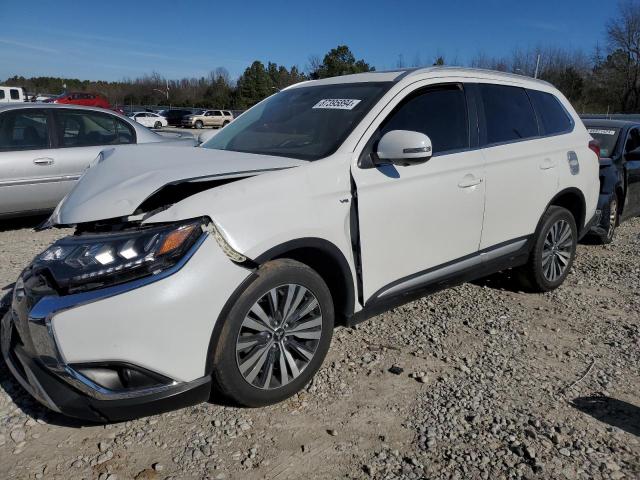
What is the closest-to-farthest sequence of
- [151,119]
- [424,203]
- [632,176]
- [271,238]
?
[271,238] < [424,203] < [632,176] < [151,119]

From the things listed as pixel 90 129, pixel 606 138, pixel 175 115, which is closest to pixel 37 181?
pixel 90 129

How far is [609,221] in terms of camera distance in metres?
6.50

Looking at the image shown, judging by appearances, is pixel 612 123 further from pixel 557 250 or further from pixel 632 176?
pixel 557 250

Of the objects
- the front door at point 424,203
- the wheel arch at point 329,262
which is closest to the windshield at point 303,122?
the front door at point 424,203

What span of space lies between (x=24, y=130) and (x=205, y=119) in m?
41.4

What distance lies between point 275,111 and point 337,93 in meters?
0.55

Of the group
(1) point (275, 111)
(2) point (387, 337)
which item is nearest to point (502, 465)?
(2) point (387, 337)

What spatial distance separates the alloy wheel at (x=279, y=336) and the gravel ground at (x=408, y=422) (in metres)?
0.23

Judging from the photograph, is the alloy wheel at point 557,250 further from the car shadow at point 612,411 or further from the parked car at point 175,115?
the parked car at point 175,115

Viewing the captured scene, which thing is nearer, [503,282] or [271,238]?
[271,238]

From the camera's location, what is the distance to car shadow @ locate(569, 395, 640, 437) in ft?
9.15

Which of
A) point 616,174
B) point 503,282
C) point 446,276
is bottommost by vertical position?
point 503,282

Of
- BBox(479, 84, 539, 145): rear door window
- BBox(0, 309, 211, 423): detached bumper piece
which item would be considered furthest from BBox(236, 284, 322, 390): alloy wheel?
BBox(479, 84, 539, 145): rear door window

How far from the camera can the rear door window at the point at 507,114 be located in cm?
402
